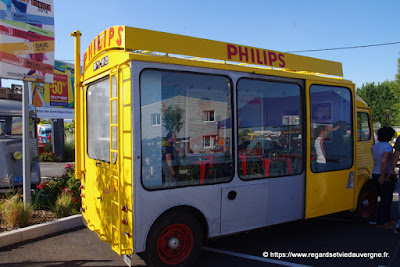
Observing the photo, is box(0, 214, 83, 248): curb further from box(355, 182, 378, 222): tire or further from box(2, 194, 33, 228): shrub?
box(355, 182, 378, 222): tire

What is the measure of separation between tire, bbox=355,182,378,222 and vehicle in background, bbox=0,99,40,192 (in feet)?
22.2

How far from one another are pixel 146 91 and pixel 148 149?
66 cm

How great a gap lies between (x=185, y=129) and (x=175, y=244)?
4.59ft

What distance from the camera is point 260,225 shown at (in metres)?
4.65

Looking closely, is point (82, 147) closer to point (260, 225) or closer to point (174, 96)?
point (174, 96)

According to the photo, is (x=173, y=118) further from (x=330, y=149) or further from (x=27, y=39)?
(x=27, y=39)

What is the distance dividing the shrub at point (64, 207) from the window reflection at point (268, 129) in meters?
3.53

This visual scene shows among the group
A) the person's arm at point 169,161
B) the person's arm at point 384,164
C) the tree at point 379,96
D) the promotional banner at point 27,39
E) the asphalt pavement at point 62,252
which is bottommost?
the asphalt pavement at point 62,252

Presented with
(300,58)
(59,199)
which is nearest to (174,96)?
(300,58)

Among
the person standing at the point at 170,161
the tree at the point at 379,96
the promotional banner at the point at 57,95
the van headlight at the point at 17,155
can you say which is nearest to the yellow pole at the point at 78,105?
the person standing at the point at 170,161

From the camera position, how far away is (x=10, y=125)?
7.72 meters

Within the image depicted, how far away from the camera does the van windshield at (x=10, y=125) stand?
7629 millimetres

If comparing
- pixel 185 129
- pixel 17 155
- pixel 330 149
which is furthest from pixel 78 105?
pixel 330 149

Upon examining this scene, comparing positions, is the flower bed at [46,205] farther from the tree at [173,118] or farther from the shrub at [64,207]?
the tree at [173,118]
